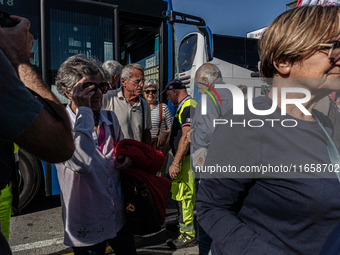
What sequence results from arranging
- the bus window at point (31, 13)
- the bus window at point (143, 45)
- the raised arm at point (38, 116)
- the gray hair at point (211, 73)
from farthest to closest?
the bus window at point (143, 45) < the bus window at point (31, 13) < the gray hair at point (211, 73) < the raised arm at point (38, 116)

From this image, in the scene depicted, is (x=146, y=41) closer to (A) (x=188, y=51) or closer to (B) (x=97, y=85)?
(A) (x=188, y=51)

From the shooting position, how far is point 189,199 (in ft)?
10.2

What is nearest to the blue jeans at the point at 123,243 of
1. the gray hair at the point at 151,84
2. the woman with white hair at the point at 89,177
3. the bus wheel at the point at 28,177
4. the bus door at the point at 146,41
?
the woman with white hair at the point at 89,177

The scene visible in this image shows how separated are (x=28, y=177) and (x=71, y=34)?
7.22 ft

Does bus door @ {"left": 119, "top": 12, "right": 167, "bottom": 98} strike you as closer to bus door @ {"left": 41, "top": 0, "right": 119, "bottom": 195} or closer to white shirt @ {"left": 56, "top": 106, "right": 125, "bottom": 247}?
bus door @ {"left": 41, "top": 0, "right": 119, "bottom": 195}

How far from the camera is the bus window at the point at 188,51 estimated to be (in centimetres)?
736

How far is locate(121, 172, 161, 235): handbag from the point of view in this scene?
1.74 meters

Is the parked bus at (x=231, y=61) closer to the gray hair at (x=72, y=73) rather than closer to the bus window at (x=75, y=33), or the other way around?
the bus window at (x=75, y=33)

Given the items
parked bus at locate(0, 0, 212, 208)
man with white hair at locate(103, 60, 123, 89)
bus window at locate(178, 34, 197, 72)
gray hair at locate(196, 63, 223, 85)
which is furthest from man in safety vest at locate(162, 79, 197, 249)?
bus window at locate(178, 34, 197, 72)

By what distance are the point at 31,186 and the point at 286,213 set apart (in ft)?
12.6

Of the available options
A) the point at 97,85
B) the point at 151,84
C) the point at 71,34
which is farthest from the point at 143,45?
the point at 97,85

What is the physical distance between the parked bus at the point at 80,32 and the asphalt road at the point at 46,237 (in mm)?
314

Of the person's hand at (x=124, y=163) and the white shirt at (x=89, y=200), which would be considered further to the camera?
the person's hand at (x=124, y=163)

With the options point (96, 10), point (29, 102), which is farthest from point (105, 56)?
point (29, 102)
